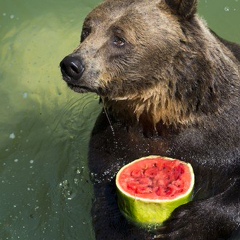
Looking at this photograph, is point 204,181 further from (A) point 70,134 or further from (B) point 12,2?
(B) point 12,2

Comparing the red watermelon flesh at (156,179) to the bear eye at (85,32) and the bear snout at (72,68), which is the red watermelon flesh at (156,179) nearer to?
the bear snout at (72,68)

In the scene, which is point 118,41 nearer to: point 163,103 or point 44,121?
point 163,103

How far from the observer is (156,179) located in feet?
17.6

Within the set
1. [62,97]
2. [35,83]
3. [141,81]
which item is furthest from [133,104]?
[35,83]

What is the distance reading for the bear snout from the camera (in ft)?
16.5

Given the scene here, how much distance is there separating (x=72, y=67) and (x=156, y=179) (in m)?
1.17

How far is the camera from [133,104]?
218 inches

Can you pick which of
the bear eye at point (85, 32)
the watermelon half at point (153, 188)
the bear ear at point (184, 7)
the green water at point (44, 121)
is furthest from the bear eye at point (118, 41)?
the green water at point (44, 121)

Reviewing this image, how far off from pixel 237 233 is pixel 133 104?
1419 mm

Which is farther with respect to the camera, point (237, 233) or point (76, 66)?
point (237, 233)

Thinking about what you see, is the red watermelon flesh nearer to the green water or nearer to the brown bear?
the brown bear

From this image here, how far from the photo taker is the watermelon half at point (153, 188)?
5051 millimetres

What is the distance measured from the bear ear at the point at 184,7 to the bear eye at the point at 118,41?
511 millimetres

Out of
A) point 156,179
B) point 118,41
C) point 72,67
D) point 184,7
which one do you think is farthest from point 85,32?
point 156,179
